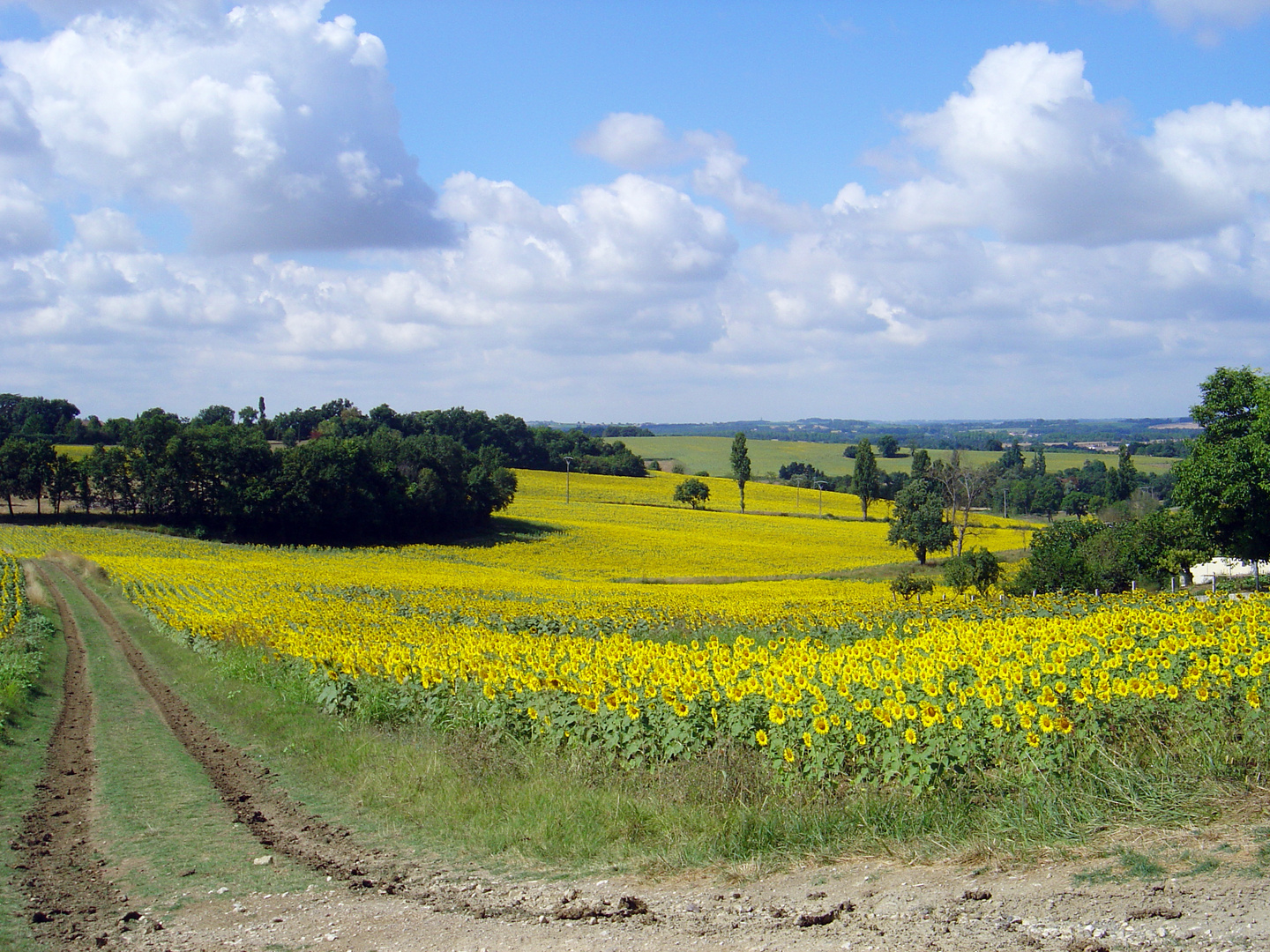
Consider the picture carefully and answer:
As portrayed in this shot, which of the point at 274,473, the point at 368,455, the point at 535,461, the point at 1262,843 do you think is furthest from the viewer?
the point at 535,461

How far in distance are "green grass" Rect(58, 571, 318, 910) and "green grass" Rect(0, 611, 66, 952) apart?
0.61 metres

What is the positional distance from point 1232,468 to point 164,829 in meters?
39.8

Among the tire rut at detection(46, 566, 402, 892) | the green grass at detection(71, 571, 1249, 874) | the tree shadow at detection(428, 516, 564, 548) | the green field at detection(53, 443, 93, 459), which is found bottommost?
the tree shadow at detection(428, 516, 564, 548)

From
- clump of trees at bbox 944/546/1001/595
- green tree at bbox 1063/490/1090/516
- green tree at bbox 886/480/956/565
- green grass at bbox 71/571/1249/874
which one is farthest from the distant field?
green grass at bbox 71/571/1249/874

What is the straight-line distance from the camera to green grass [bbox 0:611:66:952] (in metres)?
5.67

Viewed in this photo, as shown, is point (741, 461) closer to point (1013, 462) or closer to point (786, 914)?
point (1013, 462)

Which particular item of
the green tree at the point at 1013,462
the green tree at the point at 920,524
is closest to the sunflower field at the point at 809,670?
the green tree at the point at 920,524

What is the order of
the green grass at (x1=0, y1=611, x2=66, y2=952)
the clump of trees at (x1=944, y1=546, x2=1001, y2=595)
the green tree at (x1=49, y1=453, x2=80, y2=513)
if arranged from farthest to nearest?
the green tree at (x1=49, y1=453, x2=80, y2=513)
the clump of trees at (x1=944, y1=546, x2=1001, y2=595)
the green grass at (x1=0, y1=611, x2=66, y2=952)

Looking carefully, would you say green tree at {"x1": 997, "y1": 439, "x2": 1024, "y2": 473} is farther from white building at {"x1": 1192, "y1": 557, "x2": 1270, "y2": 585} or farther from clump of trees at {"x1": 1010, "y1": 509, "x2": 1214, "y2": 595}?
clump of trees at {"x1": 1010, "y1": 509, "x2": 1214, "y2": 595}

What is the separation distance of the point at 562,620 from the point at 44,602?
20893 millimetres

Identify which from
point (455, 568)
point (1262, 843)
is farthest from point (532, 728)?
point (455, 568)

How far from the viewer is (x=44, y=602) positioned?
30.2 meters

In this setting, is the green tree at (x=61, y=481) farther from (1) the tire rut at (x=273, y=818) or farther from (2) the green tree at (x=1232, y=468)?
Answer: (2) the green tree at (x=1232, y=468)

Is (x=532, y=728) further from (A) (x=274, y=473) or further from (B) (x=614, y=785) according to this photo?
(A) (x=274, y=473)
